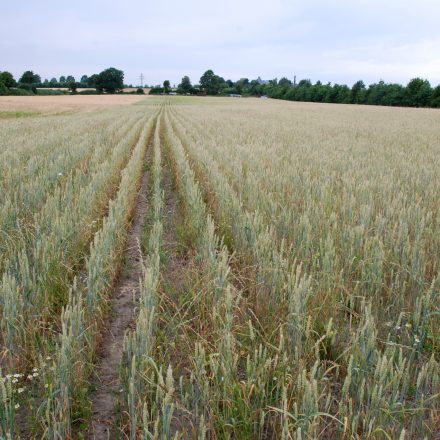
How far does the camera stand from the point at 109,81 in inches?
4702

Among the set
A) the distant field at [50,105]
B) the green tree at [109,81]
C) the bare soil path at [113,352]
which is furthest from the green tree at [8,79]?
the bare soil path at [113,352]

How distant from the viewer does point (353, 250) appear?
352 cm

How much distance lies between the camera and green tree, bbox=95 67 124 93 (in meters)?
119

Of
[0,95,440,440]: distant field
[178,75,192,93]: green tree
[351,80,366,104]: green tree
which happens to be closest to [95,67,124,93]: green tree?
[178,75,192,93]: green tree

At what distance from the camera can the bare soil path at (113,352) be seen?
2174 mm

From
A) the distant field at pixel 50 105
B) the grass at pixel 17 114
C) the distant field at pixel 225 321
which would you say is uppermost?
the distant field at pixel 50 105

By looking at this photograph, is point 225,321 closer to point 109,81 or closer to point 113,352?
point 113,352

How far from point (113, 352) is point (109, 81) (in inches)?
4995

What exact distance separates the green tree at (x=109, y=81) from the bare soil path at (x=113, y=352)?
12432 centimetres

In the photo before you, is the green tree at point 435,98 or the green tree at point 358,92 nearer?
the green tree at point 435,98

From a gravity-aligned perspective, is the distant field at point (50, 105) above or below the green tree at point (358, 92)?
below

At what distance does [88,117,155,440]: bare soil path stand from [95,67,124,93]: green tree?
4894 inches

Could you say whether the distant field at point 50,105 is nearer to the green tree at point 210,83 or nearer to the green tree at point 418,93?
the green tree at point 418,93

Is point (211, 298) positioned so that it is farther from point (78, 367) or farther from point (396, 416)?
point (396, 416)
